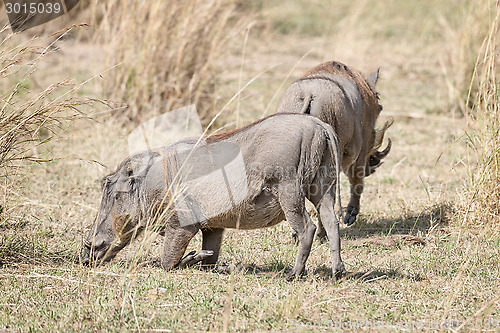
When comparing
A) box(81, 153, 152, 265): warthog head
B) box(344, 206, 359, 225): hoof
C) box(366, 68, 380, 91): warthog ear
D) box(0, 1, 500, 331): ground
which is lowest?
box(344, 206, 359, 225): hoof

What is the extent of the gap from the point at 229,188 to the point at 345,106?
1061 mm

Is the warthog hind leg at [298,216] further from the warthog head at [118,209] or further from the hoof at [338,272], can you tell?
the warthog head at [118,209]

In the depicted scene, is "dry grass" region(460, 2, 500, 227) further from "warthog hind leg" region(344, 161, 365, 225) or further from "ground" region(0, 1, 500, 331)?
"warthog hind leg" region(344, 161, 365, 225)

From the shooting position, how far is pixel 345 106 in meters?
4.18

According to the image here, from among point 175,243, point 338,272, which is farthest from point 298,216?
point 175,243

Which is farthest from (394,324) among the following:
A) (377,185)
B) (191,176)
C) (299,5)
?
(299,5)

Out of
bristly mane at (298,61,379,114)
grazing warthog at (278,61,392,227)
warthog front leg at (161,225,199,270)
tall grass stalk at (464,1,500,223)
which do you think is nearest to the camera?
warthog front leg at (161,225,199,270)

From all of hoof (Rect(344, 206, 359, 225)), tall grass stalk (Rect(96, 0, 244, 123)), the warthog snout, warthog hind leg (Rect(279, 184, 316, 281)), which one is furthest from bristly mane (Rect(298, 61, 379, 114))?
tall grass stalk (Rect(96, 0, 244, 123))

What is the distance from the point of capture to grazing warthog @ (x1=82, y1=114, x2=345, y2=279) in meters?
3.40

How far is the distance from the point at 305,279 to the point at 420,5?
39.1 feet

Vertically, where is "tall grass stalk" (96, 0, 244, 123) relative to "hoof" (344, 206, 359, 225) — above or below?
above

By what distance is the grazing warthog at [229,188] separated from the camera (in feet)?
11.2

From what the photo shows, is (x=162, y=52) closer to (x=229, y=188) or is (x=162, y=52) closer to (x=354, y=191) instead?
(x=354, y=191)

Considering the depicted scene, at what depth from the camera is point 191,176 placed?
3.59m
